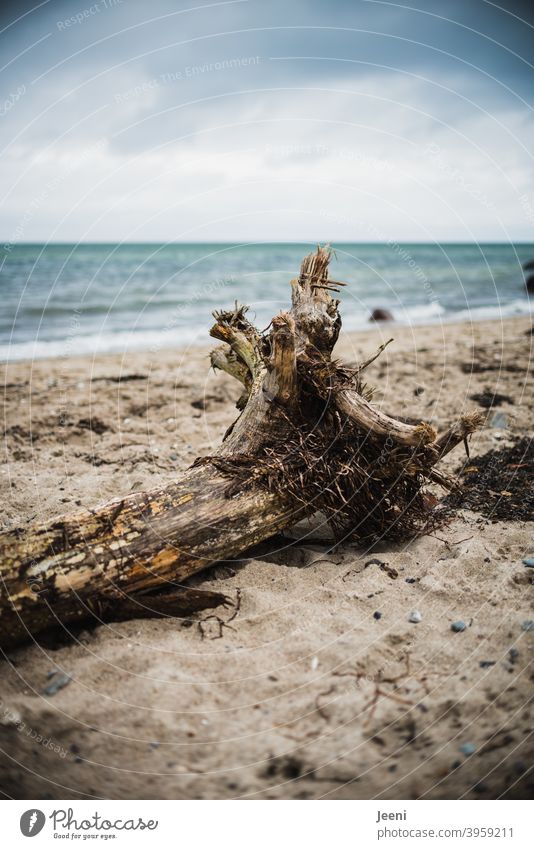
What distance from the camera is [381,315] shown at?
17.5 m

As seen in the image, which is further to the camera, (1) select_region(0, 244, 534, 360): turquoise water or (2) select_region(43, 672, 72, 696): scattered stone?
(1) select_region(0, 244, 534, 360): turquoise water

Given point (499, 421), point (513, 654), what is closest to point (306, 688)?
point (513, 654)

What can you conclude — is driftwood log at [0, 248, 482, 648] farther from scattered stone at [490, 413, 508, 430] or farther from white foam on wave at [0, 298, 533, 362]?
white foam on wave at [0, 298, 533, 362]

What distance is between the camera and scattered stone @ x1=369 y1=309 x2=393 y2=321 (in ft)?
56.7

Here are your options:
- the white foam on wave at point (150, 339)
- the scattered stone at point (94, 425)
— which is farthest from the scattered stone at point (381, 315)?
the scattered stone at point (94, 425)

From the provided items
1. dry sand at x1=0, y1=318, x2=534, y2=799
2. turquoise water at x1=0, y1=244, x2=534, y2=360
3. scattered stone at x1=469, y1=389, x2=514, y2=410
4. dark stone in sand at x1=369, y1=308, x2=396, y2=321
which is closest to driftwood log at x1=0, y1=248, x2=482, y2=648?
dry sand at x1=0, y1=318, x2=534, y2=799

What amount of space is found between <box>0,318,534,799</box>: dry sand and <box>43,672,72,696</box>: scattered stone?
1.2 inches

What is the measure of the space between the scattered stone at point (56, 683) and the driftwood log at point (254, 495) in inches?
12.5

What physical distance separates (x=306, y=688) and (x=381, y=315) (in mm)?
16238

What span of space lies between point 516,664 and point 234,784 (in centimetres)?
167

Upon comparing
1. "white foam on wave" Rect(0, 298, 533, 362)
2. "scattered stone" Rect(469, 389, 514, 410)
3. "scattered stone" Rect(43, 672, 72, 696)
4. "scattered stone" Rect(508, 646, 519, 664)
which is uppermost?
"white foam on wave" Rect(0, 298, 533, 362)

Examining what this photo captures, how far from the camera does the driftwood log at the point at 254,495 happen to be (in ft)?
9.85

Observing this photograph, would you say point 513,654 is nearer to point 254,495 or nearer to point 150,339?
point 254,495

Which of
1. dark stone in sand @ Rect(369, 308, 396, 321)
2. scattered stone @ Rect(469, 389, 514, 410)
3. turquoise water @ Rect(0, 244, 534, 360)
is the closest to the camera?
scattered stone @ Rect(469, 389, 514, 410)
